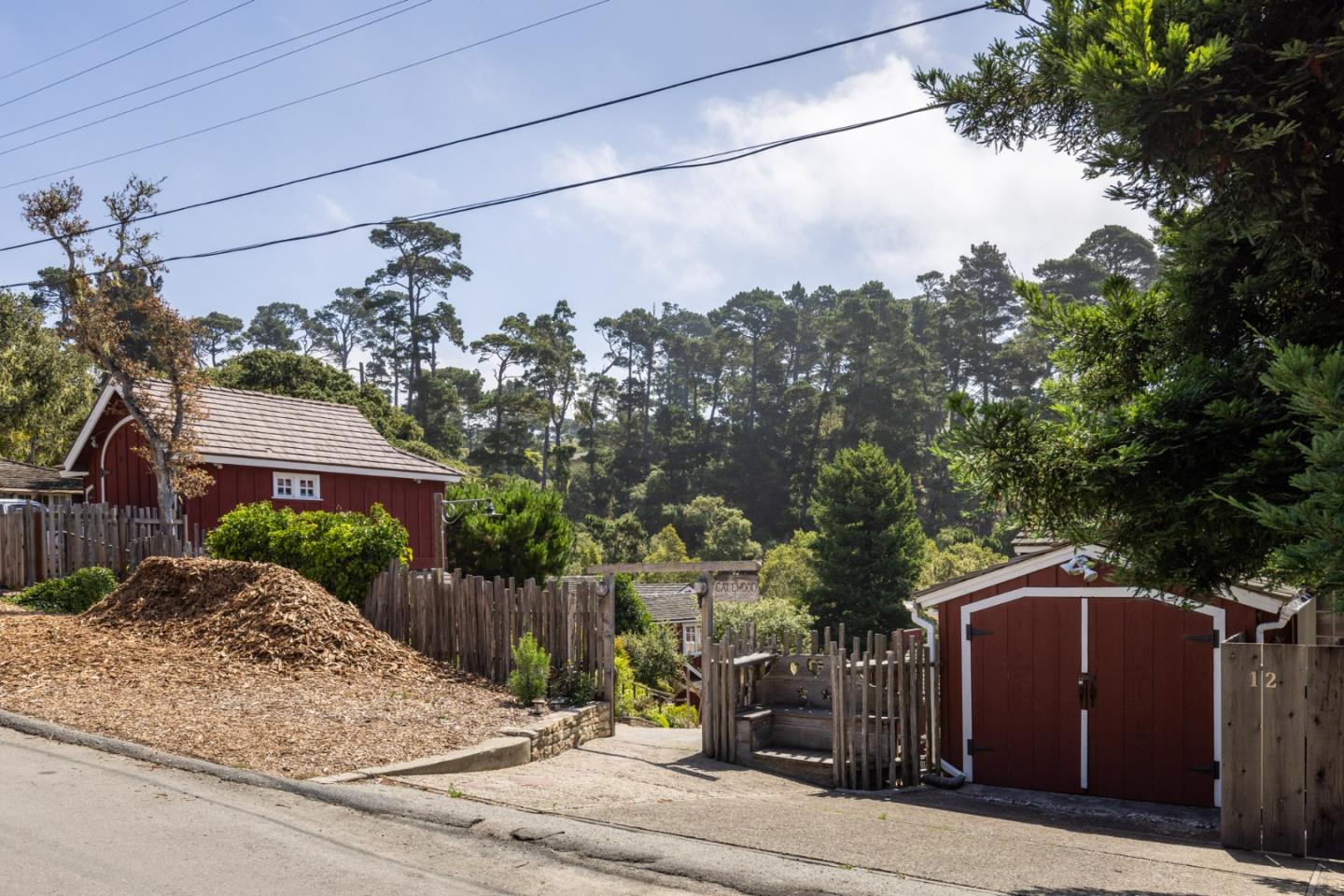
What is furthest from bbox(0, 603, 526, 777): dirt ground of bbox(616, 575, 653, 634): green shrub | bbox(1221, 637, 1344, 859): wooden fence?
bbox(616, 575, 653, 634): green shrub

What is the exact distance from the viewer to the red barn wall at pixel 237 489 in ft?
71.3

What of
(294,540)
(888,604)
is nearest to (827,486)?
(888,604)

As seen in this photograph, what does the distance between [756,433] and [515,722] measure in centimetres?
7028

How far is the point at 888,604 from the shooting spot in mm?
42406

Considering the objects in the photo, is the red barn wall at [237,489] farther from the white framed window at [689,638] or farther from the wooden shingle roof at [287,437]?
the white framed window at [689,638]

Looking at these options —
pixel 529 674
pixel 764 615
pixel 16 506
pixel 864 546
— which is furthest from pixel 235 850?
pixel 864 546

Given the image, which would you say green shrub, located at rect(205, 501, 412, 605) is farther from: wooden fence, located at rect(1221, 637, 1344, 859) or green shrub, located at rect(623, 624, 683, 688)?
green shrub, located at rect(623, 624, 683, 688)

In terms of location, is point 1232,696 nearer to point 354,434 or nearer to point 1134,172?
point 1134,172

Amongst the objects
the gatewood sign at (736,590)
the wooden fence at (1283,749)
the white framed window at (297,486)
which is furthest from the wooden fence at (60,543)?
the wooden fence at (1283,749)

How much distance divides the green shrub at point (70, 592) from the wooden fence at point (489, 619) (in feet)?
18.3

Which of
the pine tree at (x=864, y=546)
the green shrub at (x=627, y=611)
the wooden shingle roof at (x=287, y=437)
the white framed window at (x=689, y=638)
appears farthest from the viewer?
the pine tree at (x=864, y=546)

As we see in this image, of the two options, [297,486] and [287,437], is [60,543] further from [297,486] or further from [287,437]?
[287,437]

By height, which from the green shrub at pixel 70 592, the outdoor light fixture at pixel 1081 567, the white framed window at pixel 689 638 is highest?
the outdoor light fixture at pixel 1081 567

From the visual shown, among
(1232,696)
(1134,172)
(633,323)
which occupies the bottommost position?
(1232,696)
